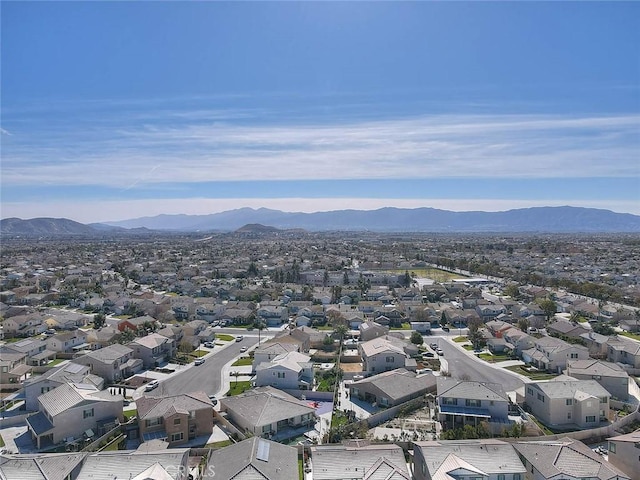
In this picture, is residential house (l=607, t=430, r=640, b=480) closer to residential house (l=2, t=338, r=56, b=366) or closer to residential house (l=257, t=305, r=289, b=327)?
residential house (l=257, t=305, r=289, b=327)

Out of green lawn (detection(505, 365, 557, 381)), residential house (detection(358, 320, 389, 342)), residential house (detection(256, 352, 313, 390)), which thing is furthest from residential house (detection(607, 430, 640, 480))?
residential house (detection(358, 320, 389, 342))

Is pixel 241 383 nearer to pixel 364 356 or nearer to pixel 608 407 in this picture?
pixel 364 356

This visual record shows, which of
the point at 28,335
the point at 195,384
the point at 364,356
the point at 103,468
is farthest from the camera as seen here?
the point at 28,335

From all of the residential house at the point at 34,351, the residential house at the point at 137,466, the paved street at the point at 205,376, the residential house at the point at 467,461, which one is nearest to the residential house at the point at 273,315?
the paved street at the point at 205,376

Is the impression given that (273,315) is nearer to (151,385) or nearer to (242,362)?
(242,362)

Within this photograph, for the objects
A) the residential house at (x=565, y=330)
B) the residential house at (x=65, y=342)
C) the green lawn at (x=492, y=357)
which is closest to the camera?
the green lawn at (x=492, y=357)

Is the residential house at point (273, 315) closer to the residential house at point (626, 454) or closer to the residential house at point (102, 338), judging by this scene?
the residential house at point (102, 338)

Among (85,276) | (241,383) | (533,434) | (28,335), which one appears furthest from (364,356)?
(85,276)
